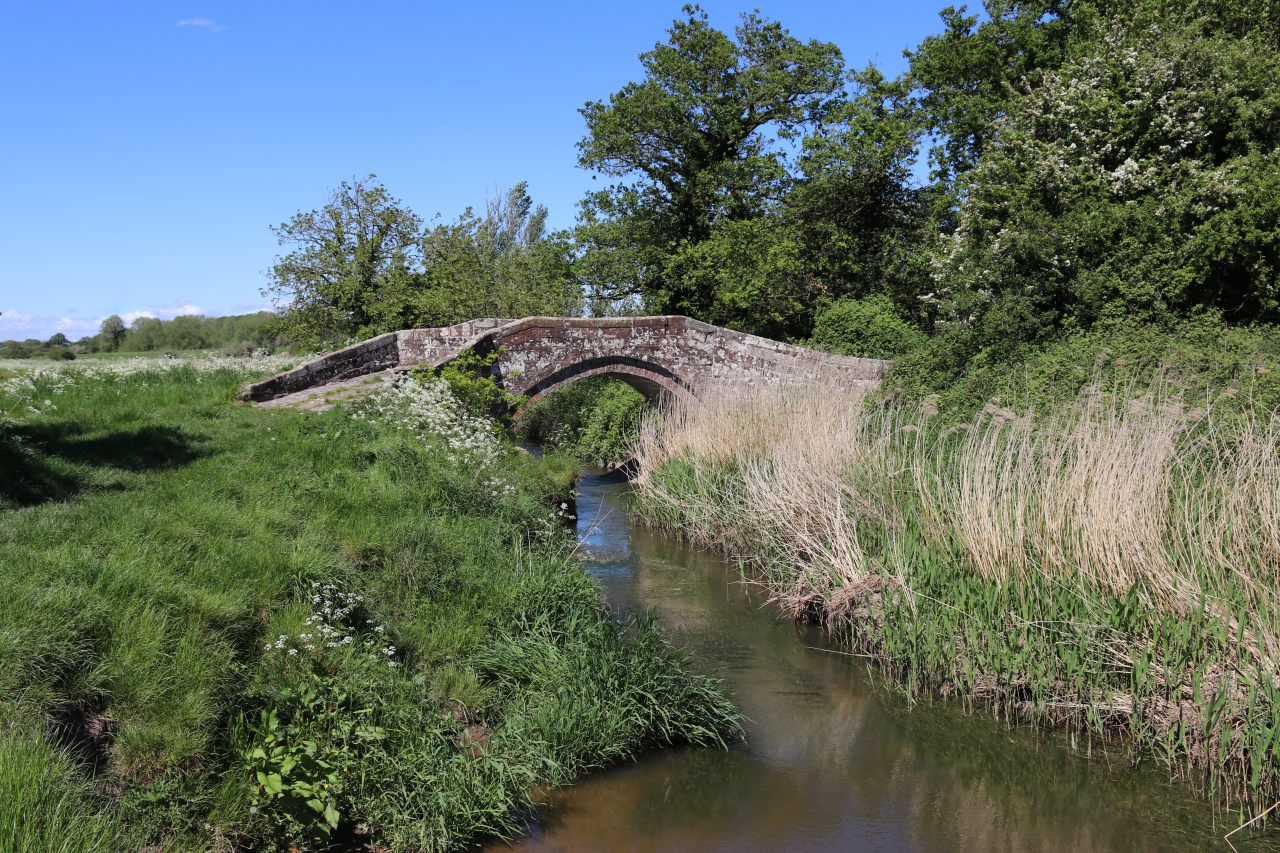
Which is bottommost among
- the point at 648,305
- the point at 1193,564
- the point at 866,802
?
the point at 866,802

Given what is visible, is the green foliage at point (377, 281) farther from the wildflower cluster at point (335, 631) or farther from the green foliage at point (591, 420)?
the wildflower cluster at point (335, 631)

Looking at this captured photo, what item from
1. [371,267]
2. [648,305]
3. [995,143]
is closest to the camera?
[995,143]

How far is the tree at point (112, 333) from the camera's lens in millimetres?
33844

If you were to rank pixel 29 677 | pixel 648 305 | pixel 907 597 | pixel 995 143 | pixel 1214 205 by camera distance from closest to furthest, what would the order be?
pixel 29 677
pixel 907 597
pixel 1214 205
pixel 995 143
pixel 648 305

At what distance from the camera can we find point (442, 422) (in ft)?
38.7

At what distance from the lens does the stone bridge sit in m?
16.8

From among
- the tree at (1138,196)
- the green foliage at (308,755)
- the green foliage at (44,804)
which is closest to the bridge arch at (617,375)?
the tree at (1138,196)

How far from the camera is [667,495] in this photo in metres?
13.9

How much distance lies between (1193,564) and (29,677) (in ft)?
23.6

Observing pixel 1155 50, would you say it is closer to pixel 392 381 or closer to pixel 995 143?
pixel 995 143

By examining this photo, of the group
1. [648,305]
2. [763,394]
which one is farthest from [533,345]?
[648,305]

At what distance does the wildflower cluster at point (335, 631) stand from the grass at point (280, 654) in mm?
30

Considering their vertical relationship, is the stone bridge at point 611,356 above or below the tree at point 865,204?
below

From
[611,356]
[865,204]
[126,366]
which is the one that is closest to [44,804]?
[126,366]
